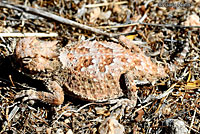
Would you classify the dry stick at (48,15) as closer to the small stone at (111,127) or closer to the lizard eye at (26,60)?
the lizard eye at (26,60)

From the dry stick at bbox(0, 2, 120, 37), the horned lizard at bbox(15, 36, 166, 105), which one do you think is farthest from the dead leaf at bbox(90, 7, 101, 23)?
the horned lizard at bbox(15, 36, 166, 105)

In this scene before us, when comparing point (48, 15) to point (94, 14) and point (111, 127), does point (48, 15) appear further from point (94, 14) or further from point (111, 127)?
point (111, 127)

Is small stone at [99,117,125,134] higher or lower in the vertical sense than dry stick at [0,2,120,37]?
lower

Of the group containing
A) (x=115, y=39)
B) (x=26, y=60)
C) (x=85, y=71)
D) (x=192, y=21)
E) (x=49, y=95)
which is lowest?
(x=49, y=95)

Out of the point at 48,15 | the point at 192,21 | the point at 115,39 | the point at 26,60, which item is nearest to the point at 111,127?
the point at 26,60

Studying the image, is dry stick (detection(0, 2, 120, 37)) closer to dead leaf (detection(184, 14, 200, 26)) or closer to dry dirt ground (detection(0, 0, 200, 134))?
dry dirt ground (detection(0, 0, 200, 134))

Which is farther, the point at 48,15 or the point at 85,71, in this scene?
the point at 48,15
